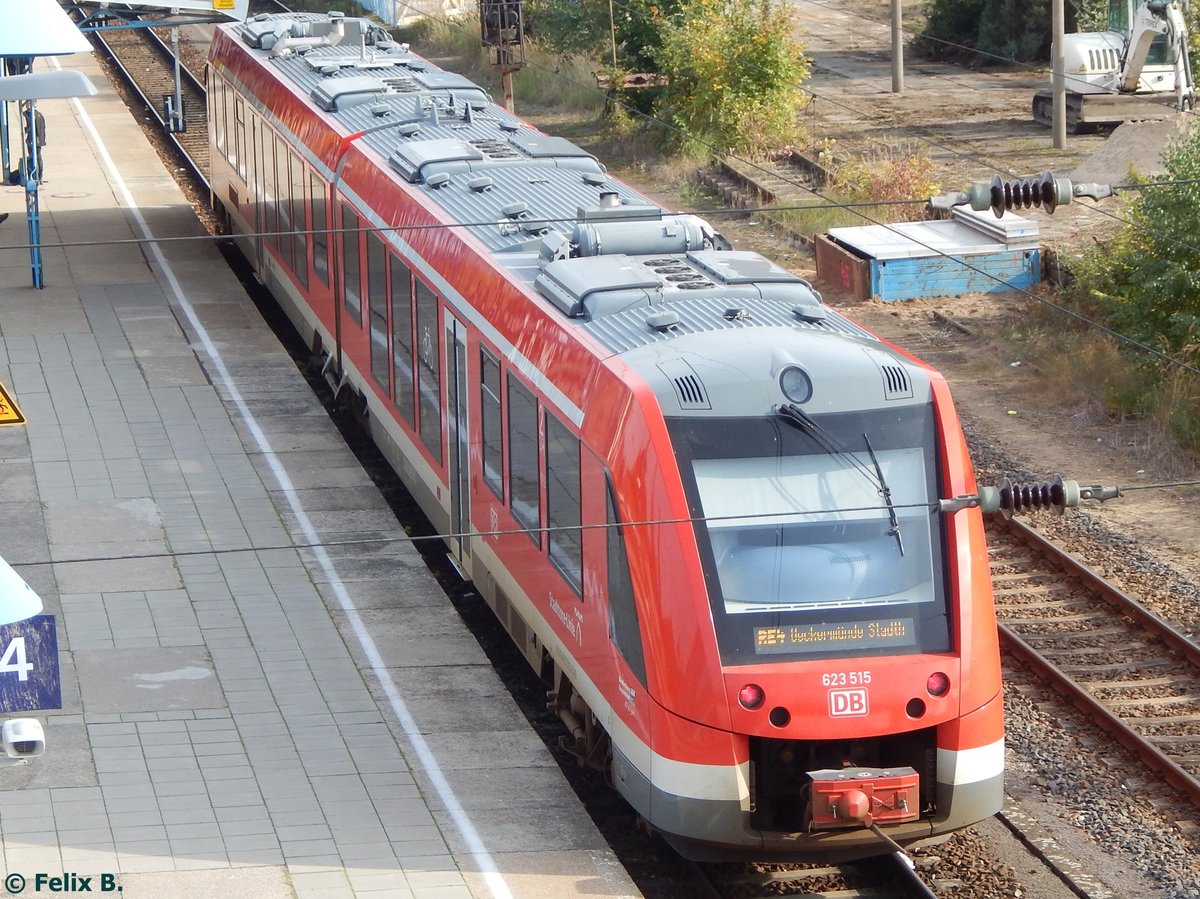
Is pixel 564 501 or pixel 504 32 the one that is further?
pixel 504 32

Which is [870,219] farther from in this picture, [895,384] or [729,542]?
[729,542]

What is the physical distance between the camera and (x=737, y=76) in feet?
108

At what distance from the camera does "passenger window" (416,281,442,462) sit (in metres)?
14.6

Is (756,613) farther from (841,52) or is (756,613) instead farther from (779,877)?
(841,52)

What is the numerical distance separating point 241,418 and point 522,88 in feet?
76.0

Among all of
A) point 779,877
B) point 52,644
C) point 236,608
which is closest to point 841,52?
point 236,608

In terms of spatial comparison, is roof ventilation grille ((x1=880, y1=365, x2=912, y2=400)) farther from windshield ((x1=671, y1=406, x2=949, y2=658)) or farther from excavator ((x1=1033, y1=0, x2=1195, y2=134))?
excavator ((x1=1033, y1=0, x2=1195, y2=134))

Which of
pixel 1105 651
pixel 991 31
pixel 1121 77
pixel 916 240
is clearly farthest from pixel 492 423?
pixel 991 31

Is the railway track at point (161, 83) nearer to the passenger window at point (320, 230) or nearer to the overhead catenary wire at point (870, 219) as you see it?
the overhead catenary wire at point (870, 219)

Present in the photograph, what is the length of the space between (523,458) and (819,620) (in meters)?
3.04

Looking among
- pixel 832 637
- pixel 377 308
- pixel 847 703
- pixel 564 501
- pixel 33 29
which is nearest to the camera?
pixel 847 703

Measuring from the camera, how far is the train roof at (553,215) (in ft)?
37.9

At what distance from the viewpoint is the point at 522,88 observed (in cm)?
4116

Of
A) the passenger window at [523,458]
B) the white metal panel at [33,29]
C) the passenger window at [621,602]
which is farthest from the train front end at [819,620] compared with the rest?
the white metal panel at [33,29]
